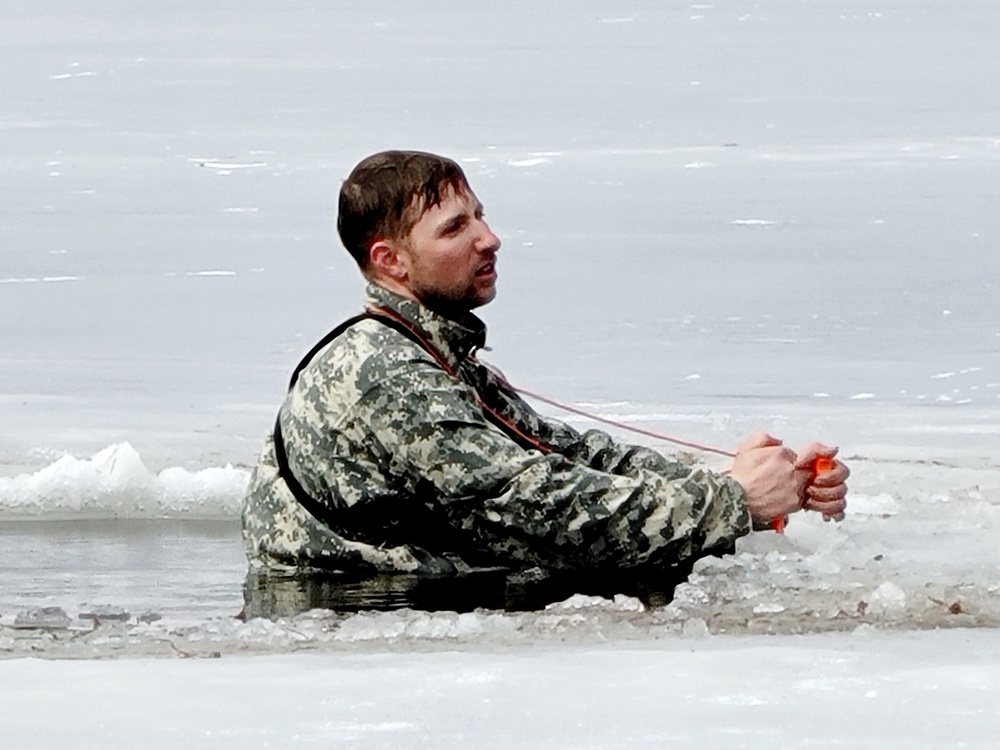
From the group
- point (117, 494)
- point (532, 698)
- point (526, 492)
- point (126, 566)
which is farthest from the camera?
point (117, 494)

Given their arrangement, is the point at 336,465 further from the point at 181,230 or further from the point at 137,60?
the point at 137,60

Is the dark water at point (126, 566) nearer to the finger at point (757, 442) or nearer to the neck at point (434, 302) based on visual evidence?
the neck at point (434, 302)

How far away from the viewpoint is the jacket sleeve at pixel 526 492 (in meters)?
3.68

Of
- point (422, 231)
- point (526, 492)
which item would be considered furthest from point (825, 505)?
point (422, 231)

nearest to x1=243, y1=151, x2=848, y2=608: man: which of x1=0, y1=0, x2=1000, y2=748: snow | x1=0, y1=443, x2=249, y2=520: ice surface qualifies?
x1=0, y1=0, x2=1000, y2=748: snow

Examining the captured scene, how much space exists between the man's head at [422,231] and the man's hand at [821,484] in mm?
687

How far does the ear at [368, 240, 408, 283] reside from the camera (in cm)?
383

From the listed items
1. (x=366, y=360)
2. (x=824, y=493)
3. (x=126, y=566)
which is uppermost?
(x=366, y=360)

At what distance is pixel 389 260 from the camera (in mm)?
3838

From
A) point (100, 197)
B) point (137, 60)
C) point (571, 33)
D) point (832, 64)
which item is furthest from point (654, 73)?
point (100, 197)

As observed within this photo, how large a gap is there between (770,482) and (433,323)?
27.3 inches

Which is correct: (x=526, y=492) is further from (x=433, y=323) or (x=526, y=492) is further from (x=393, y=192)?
(x=393, y=192)

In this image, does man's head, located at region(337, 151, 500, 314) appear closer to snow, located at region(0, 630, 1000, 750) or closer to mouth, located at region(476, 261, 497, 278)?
mouth, located at region(476, 261, 497, 278)

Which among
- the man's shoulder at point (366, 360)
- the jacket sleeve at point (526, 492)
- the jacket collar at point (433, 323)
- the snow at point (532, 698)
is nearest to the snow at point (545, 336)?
the snow at point (532, 698)
